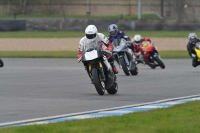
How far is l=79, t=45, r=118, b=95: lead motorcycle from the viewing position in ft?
52.2

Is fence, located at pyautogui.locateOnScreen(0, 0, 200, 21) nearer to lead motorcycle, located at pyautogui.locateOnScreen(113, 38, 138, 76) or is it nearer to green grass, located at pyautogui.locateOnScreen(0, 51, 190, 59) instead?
green grass, located at pyautogui.locateOnScreen(0, 51, 190, 59)

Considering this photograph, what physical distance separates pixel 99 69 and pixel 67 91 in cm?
135

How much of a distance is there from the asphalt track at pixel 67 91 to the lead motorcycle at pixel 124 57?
0.31 m

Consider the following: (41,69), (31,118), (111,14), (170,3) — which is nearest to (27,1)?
(111,14)

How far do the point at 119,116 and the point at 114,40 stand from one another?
12135 mm

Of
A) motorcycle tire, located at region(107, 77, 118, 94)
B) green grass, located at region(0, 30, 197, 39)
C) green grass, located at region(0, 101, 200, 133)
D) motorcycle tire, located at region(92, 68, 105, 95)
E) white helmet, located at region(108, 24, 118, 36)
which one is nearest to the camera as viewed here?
green grass, located at region(0, 101, 200, 133)

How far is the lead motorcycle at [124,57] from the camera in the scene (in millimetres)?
23453

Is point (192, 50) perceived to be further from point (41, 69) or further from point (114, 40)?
point (41, 69)

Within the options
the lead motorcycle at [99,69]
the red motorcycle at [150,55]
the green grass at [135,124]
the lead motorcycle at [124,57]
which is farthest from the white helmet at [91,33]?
the red motorcycle at [150,55]

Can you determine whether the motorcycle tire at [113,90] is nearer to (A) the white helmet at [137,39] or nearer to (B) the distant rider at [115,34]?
(B) the distant rider at [115,34]

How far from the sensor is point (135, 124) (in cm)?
1027

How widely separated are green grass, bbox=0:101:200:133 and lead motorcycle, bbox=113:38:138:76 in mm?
11389

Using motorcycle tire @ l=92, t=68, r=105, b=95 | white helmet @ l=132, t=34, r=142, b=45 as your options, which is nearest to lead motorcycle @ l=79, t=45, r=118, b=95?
motorcycle tire @ l=92, t=68, r=105, b=95

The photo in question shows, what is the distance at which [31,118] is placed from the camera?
11523 millimetres
